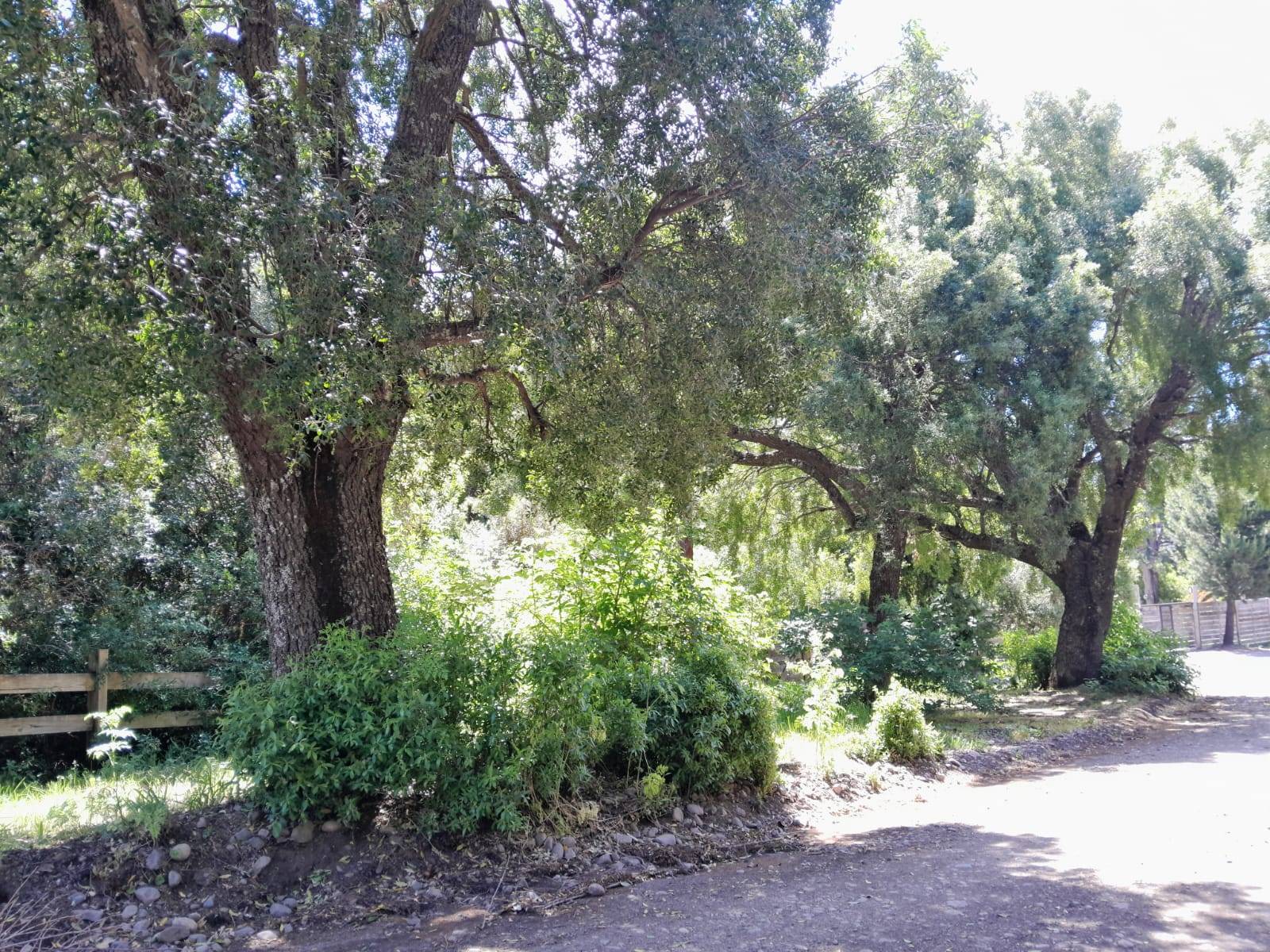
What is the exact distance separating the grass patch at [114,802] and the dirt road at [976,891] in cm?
158

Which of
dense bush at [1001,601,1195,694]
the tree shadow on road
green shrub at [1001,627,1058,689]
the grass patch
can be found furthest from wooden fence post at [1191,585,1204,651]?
the grass patch

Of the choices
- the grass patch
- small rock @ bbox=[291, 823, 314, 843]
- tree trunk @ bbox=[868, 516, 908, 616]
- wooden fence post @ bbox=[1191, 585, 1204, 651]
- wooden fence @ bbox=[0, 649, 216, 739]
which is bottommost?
wooden fence post @ bbox=[1191, 585, 1204, 651]

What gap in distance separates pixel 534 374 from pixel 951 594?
9768 mm

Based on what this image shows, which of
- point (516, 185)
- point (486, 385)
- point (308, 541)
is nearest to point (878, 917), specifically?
point (308, 541)

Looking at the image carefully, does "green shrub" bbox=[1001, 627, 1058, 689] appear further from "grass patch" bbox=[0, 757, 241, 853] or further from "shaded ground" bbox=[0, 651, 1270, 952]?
"grass patch" bbox=[0, 757, 241, 853]

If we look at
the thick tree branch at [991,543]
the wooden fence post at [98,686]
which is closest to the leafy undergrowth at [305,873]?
the wooden fence post at [98,686]

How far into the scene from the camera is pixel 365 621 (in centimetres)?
756

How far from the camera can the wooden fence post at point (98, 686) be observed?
10.1 meters

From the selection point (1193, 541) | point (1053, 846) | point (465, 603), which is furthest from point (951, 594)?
point (1193, 541)

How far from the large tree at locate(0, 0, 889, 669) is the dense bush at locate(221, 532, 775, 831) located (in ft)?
2.99

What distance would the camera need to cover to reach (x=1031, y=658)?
71.2 feet

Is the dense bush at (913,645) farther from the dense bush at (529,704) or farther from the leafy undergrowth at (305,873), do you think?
the leafy undergrowth at (305,873)

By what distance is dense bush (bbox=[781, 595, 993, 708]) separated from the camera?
1506 cm

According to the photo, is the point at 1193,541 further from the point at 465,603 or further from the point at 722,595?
the point at 465,603
